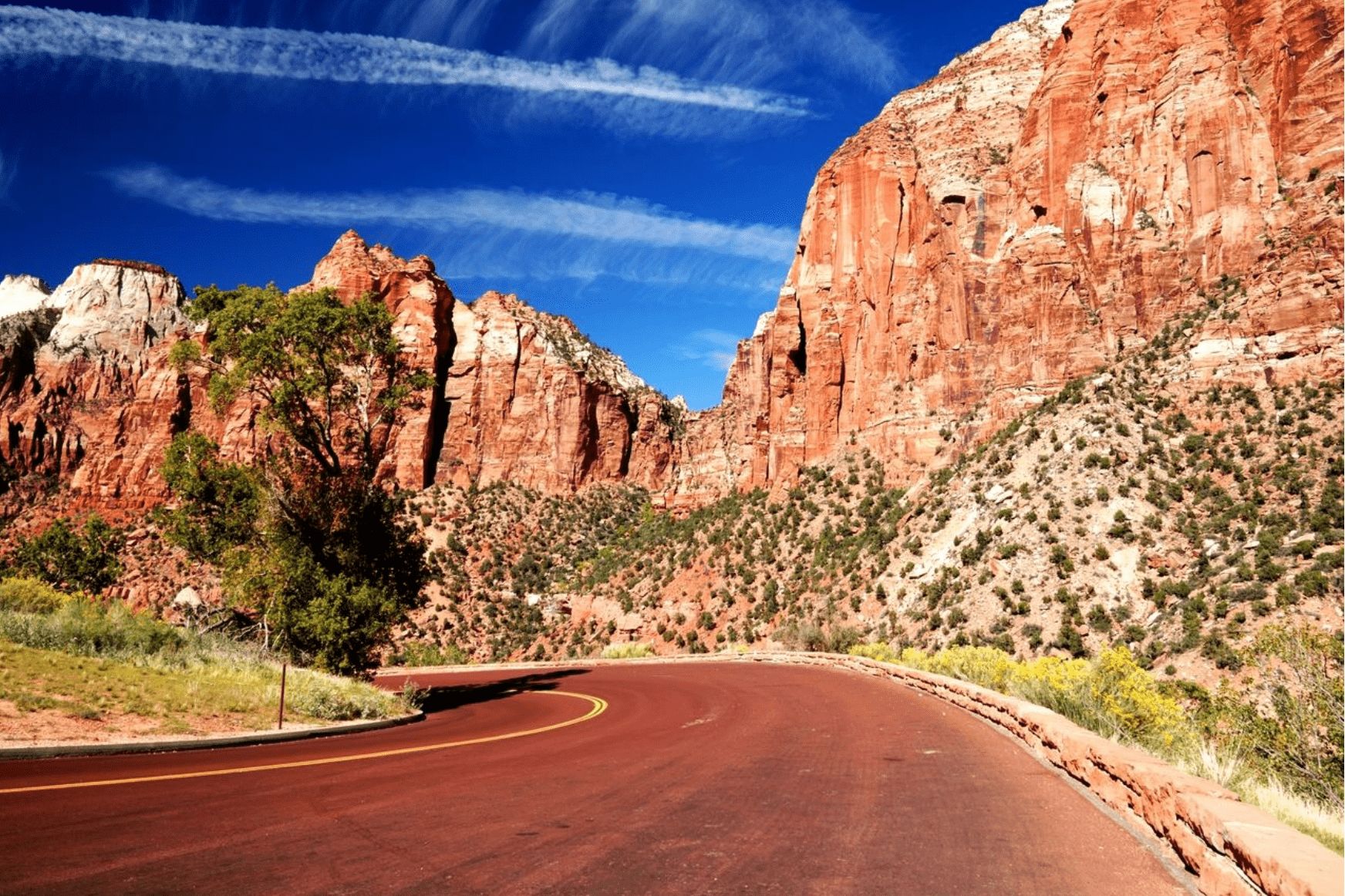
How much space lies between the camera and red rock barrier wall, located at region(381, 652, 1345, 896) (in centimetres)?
443

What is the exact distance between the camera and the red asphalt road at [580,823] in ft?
17.5

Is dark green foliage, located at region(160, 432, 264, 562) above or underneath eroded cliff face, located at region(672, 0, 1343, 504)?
underneath

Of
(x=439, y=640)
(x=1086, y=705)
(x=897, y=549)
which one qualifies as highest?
(x=897, y=549)

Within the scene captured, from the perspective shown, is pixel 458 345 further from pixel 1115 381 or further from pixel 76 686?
pixel 76 686

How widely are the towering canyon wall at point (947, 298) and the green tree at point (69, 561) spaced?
53.0ft

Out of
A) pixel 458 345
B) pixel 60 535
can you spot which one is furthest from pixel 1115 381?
pixel 60 535

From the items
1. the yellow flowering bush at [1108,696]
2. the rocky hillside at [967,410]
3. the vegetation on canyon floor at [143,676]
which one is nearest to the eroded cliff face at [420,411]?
the rocky hillside at [967,410]

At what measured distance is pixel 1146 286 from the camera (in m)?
50.0

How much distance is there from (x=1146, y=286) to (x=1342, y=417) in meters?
16.6

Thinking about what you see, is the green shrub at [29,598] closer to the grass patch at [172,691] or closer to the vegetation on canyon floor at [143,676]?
the vegetation on canyon floor at [143,676]

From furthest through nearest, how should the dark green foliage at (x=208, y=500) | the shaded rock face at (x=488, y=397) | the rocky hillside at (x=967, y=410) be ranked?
1. the shaded rock face at (x=488, y=397)
2. the rocky hillside at (x=967, y=410)
3. the dark green foliage at (x=208, y=500)

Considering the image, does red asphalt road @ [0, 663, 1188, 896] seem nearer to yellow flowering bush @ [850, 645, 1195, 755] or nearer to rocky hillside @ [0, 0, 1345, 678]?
yellow flowering bush @ [850, 645, 1195, 755]

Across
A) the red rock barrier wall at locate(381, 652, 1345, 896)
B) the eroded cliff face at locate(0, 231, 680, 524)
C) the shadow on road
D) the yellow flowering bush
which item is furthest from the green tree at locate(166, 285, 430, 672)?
the eroded cliff face at locate(0, 231, 680, 524)

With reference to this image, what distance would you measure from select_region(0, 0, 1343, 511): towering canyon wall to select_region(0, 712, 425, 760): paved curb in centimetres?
4657
